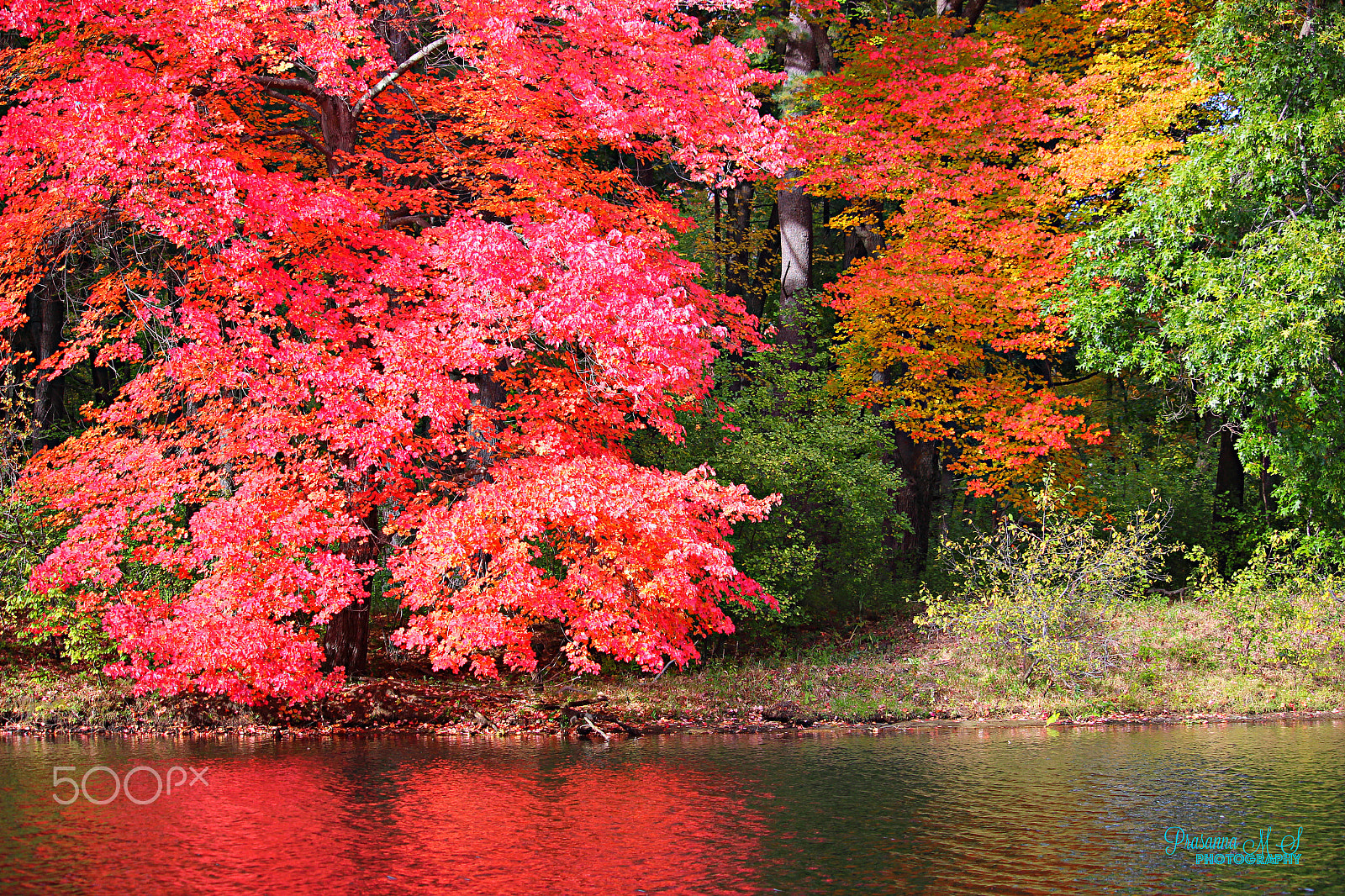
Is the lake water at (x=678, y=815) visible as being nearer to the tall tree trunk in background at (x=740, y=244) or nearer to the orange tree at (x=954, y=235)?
the orange tree at (x=954, y=235)

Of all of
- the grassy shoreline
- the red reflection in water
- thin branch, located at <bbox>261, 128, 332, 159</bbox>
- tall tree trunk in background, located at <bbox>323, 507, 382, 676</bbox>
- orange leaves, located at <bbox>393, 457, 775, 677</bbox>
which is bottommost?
the grassy shoreline

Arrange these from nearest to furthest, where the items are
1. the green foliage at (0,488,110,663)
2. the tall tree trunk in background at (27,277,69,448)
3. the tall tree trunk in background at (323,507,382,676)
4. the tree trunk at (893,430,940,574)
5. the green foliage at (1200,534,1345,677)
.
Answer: the green foliage at (0,488,110,663)
the tall tree trunk in background at (323,507,382,676)
the green foliage at (1200,534,1345,677)
the tall tree trunk in background at (27,277,69,448)
the tree trunk at (893,430,940,574)

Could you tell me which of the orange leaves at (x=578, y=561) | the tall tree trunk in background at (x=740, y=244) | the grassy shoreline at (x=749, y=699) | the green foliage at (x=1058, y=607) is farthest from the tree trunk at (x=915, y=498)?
the orange leaves at (x=578, y=561)

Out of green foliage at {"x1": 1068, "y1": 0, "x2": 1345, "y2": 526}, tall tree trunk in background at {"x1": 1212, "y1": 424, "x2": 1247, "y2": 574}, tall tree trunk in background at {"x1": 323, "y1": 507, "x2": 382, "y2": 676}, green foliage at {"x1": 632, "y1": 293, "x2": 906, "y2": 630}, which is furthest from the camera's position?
tall tree trunk in background at {"x1": 1212, "y1": 424, "x2": 1247, "y2": 574}

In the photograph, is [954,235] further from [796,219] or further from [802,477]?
[802,477]

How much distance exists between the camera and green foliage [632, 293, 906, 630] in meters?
19.8

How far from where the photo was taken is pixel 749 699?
698 inches

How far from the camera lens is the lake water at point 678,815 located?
7605mm

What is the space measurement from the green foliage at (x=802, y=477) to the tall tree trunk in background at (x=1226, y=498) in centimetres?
704

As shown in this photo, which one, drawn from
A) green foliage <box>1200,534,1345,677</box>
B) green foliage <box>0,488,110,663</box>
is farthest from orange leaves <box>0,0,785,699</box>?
green foliage <box>1200,534,1345,677</box>

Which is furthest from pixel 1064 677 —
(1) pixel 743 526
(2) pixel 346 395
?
(2) pixel 346 395

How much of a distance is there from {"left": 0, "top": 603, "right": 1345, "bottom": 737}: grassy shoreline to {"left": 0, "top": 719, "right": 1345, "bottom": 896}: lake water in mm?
1391

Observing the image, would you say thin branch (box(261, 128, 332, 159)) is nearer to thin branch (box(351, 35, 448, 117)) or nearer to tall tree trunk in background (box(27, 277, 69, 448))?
thin branch (box(351, 35, 448, 117))

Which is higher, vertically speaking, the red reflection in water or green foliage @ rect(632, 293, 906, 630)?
green foliage @ rect(632, 293, 906, 630)
